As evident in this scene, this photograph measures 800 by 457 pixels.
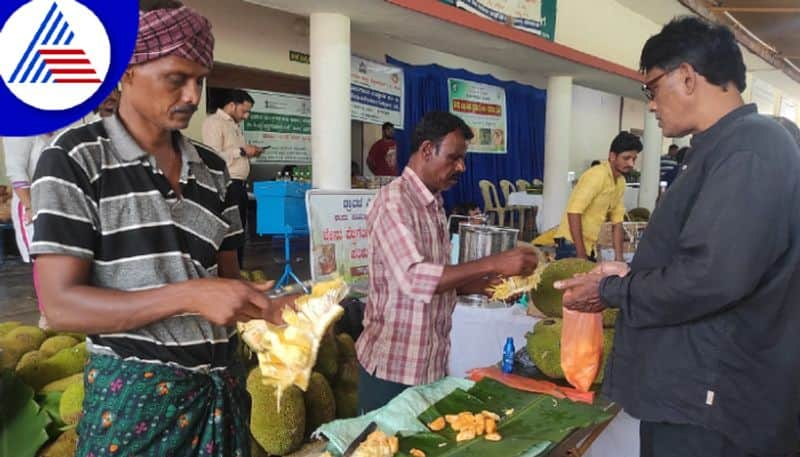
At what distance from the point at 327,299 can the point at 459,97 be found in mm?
8886

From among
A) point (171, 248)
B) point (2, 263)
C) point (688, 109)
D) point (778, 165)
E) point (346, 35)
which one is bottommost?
point (2, 263)

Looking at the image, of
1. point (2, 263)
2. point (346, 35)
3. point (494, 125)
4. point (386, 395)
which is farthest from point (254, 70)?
point (386, 395)

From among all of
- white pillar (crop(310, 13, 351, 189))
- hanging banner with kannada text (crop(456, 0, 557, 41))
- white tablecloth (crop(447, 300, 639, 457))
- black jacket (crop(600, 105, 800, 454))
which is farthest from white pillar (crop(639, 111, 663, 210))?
black jacket (crop(600, 105, 800, 454))

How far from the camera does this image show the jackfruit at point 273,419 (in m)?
2.22

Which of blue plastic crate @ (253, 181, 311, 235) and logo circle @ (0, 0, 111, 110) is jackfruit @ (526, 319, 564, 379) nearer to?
logo circle @ (0, 0, 111, 110)

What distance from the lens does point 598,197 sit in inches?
171

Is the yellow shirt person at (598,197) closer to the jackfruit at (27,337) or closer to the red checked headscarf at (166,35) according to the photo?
the jackfruit at (27,337)

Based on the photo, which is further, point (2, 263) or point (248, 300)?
point (2, 263)

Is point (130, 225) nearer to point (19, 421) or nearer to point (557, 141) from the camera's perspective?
point (19, 421)

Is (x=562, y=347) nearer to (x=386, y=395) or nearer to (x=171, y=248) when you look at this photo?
(x=386, y=395)

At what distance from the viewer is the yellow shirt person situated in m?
4.30

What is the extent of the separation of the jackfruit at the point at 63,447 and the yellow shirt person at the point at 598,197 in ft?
11.2

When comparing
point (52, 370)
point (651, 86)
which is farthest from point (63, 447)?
point (651, 86)

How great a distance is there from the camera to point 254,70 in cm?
728
